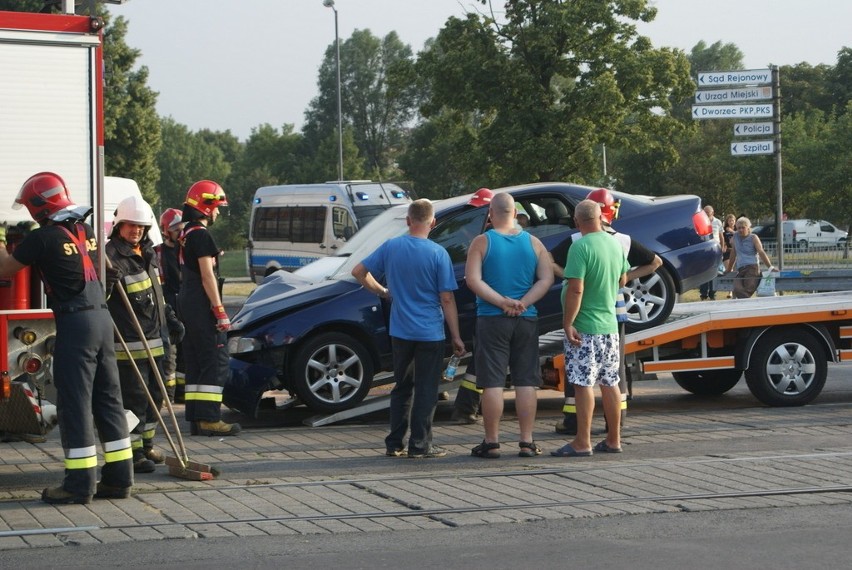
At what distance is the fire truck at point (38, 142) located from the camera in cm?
780

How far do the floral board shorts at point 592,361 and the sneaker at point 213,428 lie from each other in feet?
9.38

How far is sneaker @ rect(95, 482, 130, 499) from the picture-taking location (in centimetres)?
750

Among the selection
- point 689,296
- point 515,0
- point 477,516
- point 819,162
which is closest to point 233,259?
point 819,162

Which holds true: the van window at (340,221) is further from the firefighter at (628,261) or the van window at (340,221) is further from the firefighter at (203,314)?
the firefighter at (628,261)

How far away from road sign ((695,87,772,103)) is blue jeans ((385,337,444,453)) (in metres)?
A: 17.2

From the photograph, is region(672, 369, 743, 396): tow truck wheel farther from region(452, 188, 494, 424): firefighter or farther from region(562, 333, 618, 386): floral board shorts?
region(562, 333, 618, 386): floral board shorts

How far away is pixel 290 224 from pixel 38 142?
874 inches

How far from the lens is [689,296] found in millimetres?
29047

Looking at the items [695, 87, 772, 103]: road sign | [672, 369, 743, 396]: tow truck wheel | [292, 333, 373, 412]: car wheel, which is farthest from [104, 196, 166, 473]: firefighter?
[695, 87, 772, 103]: road sign

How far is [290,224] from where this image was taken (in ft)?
98.8

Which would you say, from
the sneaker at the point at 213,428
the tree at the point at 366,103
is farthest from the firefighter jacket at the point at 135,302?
the tree at the point at 366,103

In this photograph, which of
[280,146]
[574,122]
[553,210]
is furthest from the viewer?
[280,146]

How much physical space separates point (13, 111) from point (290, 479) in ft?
9.29

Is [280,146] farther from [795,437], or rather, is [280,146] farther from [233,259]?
[795,437]
